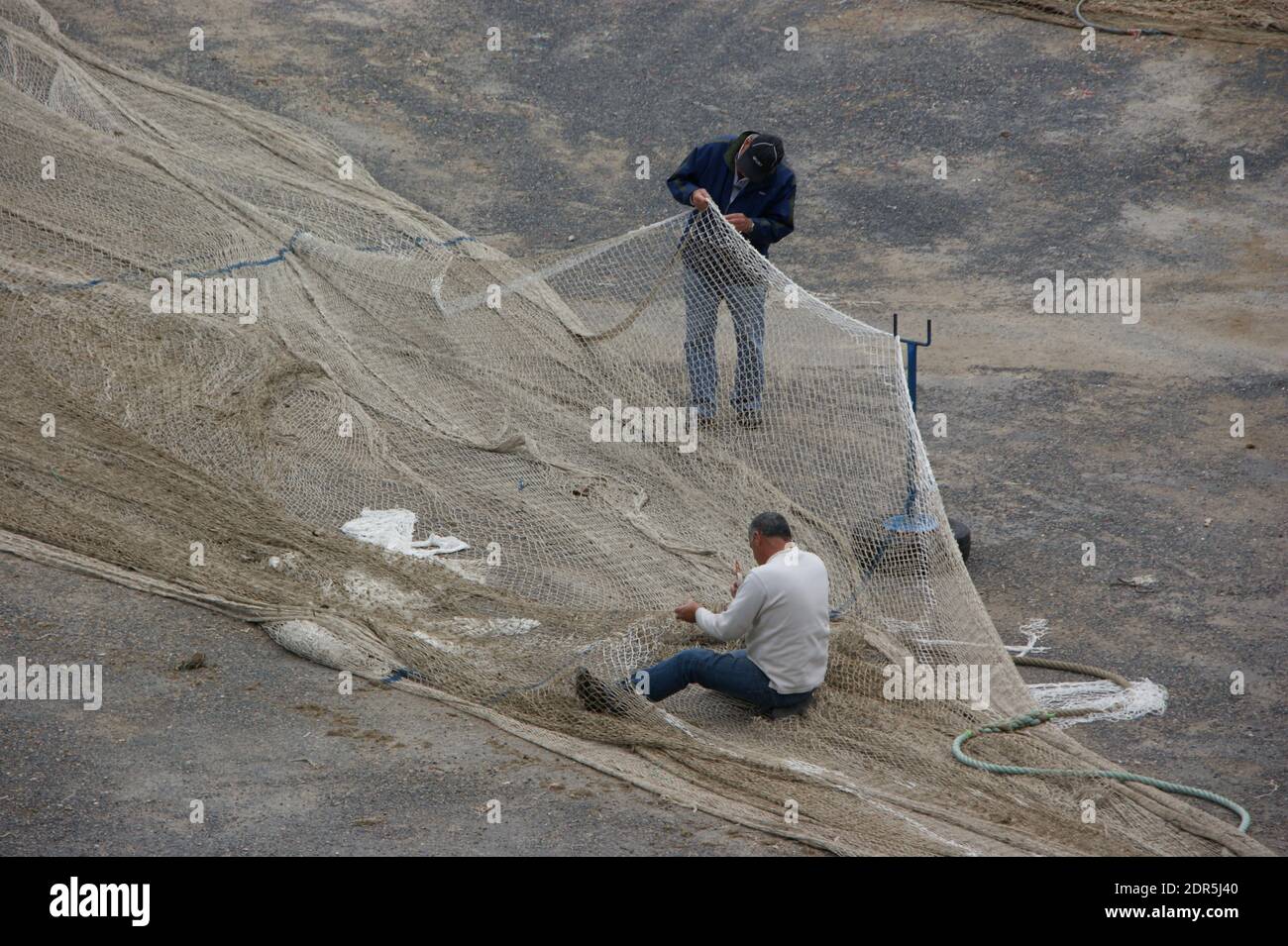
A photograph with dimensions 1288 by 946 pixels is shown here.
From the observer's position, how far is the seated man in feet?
17.9

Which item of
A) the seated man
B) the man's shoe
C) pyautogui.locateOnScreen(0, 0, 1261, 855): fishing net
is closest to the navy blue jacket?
pyautogui.locateOnScreen(0, 0, 1261, 855): fishing net

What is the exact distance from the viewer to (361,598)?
619cm

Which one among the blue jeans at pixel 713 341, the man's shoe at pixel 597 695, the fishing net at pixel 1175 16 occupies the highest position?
the fishing net at pixel 1175 16

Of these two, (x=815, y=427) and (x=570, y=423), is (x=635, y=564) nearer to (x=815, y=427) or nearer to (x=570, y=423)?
(x=570, y=423)

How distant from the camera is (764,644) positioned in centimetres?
550

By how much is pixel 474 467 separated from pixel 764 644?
91.7 inches

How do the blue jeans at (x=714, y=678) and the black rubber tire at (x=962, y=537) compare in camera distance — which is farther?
the black rubber tire at (x=962, y=537)

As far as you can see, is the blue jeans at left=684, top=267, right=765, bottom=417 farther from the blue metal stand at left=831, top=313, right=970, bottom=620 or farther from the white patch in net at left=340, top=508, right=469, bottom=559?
the white patch in net at left=340, top=508, right=469, bottom=559

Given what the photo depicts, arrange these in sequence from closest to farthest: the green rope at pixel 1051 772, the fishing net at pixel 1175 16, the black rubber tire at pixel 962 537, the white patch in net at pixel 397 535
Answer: the green rope at pixel 1051 772, the white patch in net at pixel 397 535, the black rubber tire at pixel 962 537, the fishing net at pixel 1175 16

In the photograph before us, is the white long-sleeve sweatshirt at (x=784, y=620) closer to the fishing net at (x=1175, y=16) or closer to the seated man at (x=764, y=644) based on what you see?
the seated man at (x=764, y=644)

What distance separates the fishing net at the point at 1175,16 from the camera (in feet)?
44.9

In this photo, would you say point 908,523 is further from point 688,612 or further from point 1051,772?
point 1051,772

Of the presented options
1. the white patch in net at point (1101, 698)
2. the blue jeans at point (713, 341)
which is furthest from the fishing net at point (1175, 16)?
the white patch in net at point (1101, 698)

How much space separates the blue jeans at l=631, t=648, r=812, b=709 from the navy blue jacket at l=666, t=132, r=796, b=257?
3.51m
